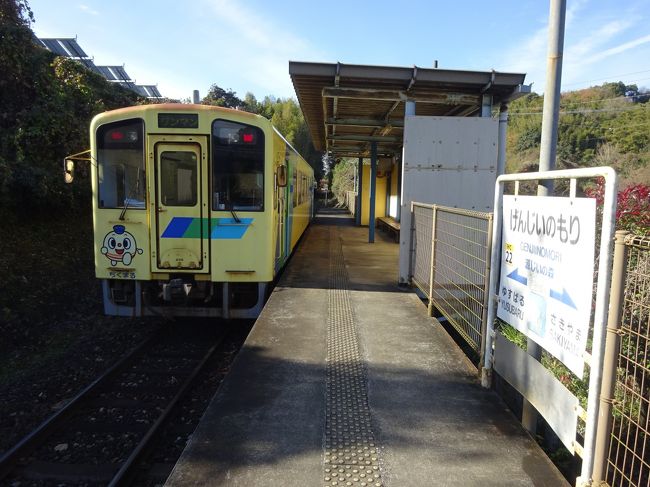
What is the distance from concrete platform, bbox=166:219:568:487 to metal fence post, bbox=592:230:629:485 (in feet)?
1.34

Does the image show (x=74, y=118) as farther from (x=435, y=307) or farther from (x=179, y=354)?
(x=435, y=307)

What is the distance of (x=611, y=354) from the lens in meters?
2.52

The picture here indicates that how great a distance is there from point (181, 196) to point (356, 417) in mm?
4111

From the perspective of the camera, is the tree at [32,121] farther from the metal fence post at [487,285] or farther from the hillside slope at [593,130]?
the hillside slope at [593,130]

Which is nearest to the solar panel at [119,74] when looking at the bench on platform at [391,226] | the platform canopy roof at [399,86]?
the bench on platform at [391,226]

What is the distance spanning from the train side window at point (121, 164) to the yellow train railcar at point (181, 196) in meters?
0.01

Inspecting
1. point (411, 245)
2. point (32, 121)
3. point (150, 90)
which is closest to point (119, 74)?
point (150, 90)

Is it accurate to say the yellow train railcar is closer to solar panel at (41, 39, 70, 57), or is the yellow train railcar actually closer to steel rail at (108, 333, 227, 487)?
steel rail at (108, 333, 227, 487)

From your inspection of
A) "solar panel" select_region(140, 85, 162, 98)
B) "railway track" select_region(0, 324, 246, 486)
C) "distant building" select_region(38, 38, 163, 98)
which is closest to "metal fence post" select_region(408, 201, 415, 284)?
"railway track" select_region(0, 324, 246, 486)

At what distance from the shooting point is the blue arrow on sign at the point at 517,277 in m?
→ 3.47

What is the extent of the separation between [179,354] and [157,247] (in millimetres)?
1482

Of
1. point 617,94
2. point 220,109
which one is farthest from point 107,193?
point 617,94

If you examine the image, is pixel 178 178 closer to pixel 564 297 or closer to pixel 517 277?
pixel 517 277

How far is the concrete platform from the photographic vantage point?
2.94 m
